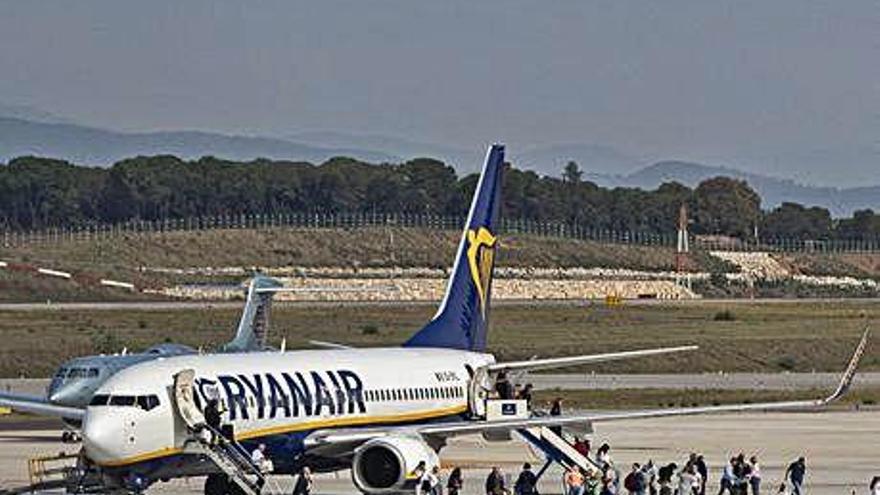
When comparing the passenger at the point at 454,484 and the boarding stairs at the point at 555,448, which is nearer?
the passenger at the point at 454,484

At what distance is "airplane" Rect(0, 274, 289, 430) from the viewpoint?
5872cm

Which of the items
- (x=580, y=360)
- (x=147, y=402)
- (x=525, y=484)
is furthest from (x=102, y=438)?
(x=580, y=360)

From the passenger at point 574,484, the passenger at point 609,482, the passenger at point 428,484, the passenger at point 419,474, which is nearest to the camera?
the passenger at point 428,484

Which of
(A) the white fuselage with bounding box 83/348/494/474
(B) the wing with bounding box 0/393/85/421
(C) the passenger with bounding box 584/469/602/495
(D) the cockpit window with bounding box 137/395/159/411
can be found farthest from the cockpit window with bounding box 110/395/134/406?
(C) the passenger with bounding box 584/469/602/495

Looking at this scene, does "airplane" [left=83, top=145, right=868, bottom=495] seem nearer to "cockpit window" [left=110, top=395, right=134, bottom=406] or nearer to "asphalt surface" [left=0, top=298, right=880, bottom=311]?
"cockpit window" [left=110, top=395, right=134, bottom=406]

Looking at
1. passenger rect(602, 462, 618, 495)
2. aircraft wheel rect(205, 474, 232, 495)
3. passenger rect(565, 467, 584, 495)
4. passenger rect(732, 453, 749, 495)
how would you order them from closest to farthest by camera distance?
aircraft wheel rect(205, 474, 232, 495)
passenger rect(602, 462, 618, 495)
passenger rect(565, 467, 584, 495)
passenger rect(732, 453, 749, 495)

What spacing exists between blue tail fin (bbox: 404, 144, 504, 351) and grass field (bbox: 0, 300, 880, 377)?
49.8 m

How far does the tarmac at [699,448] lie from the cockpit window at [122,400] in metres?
9.20

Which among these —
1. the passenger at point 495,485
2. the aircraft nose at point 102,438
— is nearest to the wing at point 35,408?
the aircraft nose at point 102,438

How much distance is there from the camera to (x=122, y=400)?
49.7m

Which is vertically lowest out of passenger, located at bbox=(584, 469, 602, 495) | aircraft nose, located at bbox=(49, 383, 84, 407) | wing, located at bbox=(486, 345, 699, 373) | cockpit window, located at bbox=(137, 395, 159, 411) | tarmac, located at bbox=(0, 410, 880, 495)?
tarmac, located at bbox=(0, 410, 880, 495)

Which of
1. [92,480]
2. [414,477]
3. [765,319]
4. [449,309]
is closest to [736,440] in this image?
[449,309]

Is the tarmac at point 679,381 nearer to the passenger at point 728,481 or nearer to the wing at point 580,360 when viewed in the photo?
the wing at point 580,360

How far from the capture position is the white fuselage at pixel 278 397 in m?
49.4
